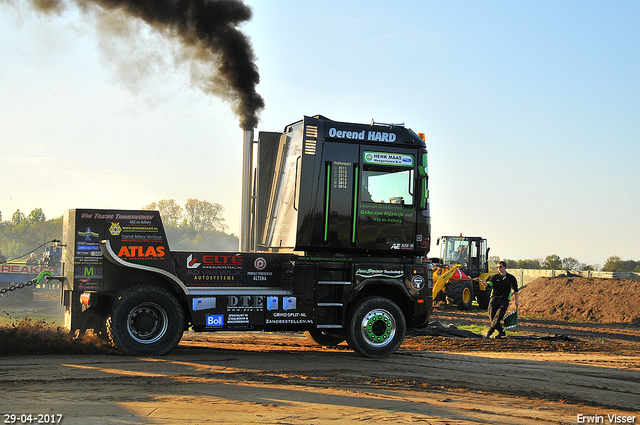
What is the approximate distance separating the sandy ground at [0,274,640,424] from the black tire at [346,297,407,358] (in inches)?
11.2

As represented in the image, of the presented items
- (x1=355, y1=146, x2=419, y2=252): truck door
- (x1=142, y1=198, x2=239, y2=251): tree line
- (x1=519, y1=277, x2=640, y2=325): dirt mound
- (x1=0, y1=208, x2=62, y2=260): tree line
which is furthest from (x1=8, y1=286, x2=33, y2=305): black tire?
(x1=0, y1=208, x2=62, y2=260): tree line

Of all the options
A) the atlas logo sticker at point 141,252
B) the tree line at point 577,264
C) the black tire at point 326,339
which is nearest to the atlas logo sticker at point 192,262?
the atlas logo sticker at point 141,252

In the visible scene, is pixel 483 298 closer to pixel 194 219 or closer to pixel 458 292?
pixel 458 292

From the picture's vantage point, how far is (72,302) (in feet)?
30.6

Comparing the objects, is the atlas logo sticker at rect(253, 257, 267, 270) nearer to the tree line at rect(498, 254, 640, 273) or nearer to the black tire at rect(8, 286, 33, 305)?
the black tire at rect(8, 286, 33, 305)

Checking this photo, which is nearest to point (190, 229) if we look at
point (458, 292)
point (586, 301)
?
point (458, 292)

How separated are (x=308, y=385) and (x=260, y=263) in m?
3.16

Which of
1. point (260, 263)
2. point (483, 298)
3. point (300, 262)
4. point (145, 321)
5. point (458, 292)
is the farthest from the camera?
point (483, 298)

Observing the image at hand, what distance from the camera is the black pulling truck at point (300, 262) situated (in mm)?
9414

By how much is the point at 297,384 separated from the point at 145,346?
9.44 ft

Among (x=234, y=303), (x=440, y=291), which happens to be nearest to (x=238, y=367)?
(x=234, y=303)

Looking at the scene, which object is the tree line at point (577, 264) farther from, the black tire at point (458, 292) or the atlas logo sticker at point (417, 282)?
the atlas logo sticker at point (417, 282)

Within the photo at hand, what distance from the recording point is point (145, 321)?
9.46m

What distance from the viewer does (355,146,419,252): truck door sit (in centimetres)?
1055
